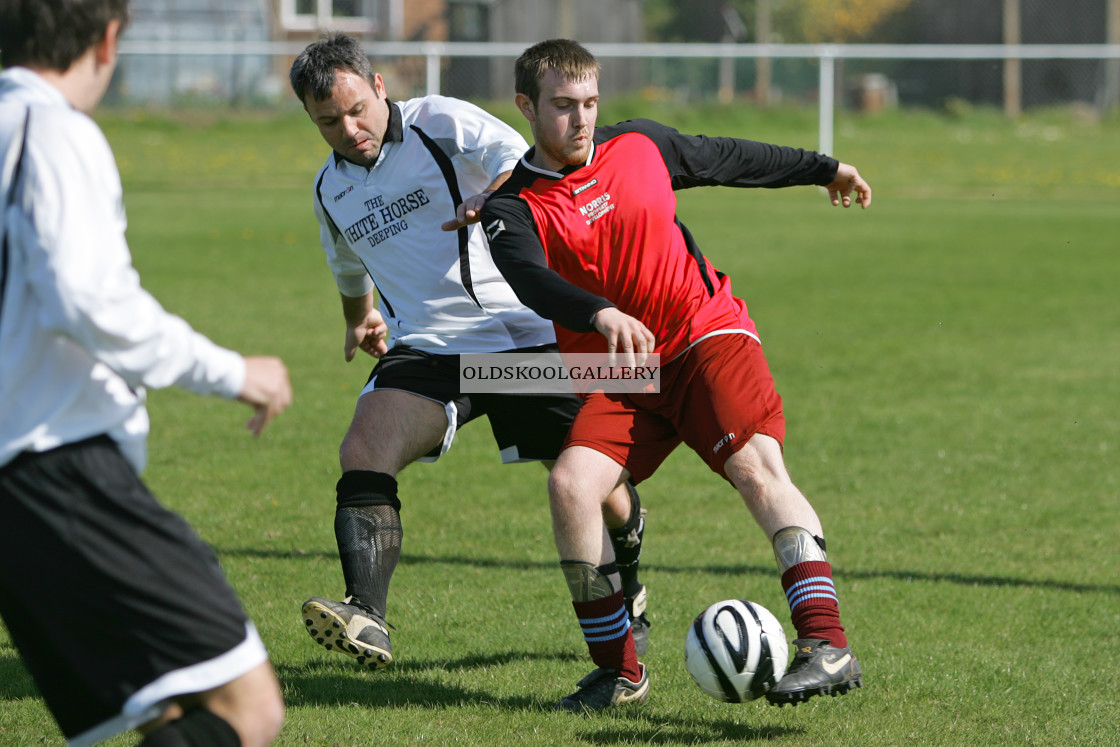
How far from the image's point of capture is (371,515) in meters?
4.16

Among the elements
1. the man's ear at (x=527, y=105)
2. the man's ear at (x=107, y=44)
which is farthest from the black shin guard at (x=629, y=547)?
the man's ear at (x=107, y=44)

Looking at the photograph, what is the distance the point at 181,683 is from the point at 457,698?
1.82 metres

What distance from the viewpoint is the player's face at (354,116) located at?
4398mm

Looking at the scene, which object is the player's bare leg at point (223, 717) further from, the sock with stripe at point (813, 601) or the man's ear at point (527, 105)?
the man's ear at point (527, 105)

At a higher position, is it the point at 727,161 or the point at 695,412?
the point at 727,161

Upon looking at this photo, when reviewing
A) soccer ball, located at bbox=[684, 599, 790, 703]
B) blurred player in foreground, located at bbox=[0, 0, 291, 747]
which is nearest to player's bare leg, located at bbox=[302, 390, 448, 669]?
soccer ball, located at bbox=[684, 599, 790, 703]

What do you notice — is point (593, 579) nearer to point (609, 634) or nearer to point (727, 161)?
point (609, 634)

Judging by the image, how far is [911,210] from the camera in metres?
20.4

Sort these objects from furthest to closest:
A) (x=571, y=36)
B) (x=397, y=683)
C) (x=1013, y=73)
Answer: (x=571, y=36), (x=1013, y=73), (x=397, y=683)

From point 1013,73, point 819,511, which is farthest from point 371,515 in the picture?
point 1013,73

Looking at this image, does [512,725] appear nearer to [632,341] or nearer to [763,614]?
[763,614]

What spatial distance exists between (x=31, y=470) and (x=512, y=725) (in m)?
1.94

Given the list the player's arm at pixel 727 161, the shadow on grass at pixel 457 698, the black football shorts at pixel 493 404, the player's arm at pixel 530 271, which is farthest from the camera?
the black football shorts at pixel 493 404

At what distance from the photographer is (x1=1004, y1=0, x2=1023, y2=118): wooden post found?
30.8 metres
